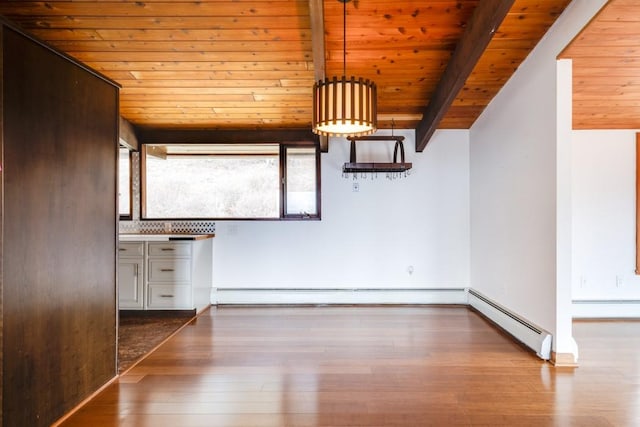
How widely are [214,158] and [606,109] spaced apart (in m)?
4.12

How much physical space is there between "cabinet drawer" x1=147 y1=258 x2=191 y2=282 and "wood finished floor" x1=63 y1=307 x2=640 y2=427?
584 millimetres

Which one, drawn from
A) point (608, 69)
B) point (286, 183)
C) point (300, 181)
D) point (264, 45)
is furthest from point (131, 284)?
point (608, 69)

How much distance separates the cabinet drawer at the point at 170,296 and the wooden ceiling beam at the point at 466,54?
3125 millimetres

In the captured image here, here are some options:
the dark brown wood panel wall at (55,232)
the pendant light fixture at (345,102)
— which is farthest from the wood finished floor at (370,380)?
the pendant light fixture at (345,102)

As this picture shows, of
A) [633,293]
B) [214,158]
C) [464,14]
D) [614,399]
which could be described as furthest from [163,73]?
[633,293]

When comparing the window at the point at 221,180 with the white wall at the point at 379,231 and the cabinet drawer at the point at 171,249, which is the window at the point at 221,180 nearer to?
the white wall at the point at 379,231

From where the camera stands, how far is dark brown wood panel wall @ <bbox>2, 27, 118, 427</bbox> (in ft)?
5.42

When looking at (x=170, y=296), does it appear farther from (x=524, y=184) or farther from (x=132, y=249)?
(x=524, y=184)

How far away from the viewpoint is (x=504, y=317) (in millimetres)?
3455

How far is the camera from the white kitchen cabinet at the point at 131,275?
3.99 metres

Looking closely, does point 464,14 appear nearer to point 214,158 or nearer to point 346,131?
point 346,131

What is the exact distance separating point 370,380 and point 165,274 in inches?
100

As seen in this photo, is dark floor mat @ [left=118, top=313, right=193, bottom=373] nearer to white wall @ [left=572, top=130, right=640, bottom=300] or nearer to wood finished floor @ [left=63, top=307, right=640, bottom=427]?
wood finished floor @ [left=63, top=307, right=640, bottom=427]

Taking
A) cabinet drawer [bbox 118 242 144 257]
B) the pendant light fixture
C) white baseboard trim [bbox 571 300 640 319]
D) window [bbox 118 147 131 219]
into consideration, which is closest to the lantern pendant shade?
the pendant light fixture
